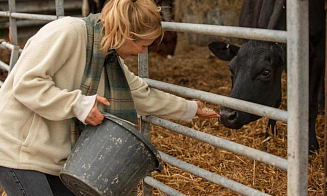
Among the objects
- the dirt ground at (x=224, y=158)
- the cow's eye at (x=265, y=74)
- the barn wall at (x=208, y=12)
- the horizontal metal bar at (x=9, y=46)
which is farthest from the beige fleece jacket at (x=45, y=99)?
the barn wall at (x=208, y=12)

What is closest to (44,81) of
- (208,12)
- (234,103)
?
(234,103)

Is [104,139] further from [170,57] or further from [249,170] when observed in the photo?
[170,57]

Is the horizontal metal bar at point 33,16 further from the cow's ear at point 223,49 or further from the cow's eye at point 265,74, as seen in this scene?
the cow's eye at point 265,74

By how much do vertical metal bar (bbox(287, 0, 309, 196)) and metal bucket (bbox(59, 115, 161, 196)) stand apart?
0.55m

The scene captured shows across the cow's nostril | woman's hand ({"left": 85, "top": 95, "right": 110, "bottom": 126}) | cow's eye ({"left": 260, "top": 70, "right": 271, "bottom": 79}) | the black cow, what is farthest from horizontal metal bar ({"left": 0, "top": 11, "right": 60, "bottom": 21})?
woman's hand ({"left": 85, "top": 95, "right": 110, "bottom": 126})

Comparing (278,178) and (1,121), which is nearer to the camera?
(1,121)

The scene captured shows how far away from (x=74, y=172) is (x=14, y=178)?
0.27 metres

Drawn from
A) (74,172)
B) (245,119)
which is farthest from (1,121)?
(245,119)

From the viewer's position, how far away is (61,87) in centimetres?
217

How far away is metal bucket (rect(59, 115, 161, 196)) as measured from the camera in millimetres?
2023

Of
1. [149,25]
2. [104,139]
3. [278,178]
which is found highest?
[149,25]

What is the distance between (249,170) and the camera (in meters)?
3.53

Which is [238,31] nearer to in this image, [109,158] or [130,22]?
[130,22]

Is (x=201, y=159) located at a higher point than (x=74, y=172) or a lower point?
lower
